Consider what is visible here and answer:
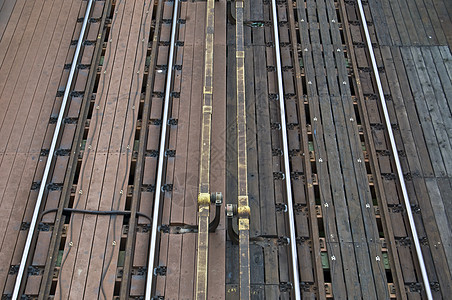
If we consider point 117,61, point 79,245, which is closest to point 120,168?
point 79,245

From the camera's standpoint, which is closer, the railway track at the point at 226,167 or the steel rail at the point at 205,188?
the steel rail at the point at 205,188

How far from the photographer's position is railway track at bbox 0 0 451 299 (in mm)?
6887

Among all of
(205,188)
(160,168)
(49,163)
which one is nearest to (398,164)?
(205,188)

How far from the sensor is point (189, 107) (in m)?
8.51

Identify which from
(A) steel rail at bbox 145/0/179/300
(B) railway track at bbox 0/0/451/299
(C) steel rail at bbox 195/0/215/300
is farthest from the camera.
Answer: (B) railway track at bbox 0/0/451/299

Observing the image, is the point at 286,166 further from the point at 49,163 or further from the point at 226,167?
the point at 49,163

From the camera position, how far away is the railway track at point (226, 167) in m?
6.89

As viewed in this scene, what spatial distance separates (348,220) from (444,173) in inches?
83.9

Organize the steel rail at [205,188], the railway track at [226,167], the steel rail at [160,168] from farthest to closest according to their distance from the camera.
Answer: the railway track at [226,167] → the steel rail at [160,168] → the steel rail at [205,188]

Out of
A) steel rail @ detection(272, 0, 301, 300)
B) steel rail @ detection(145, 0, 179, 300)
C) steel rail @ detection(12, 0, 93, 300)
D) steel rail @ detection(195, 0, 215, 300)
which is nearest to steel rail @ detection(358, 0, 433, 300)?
steel rail @ detection(272, 0, 301, 300)

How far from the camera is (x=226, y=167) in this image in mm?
8047

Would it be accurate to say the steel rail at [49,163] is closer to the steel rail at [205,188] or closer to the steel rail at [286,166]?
the steel rail at [205,188]

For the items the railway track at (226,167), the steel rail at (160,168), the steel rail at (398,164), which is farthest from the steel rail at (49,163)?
the steel rail at (398,164)

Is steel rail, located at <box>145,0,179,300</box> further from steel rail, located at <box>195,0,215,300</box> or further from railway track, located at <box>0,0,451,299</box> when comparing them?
steel rail, located at <box>195,0,215,300</box>
